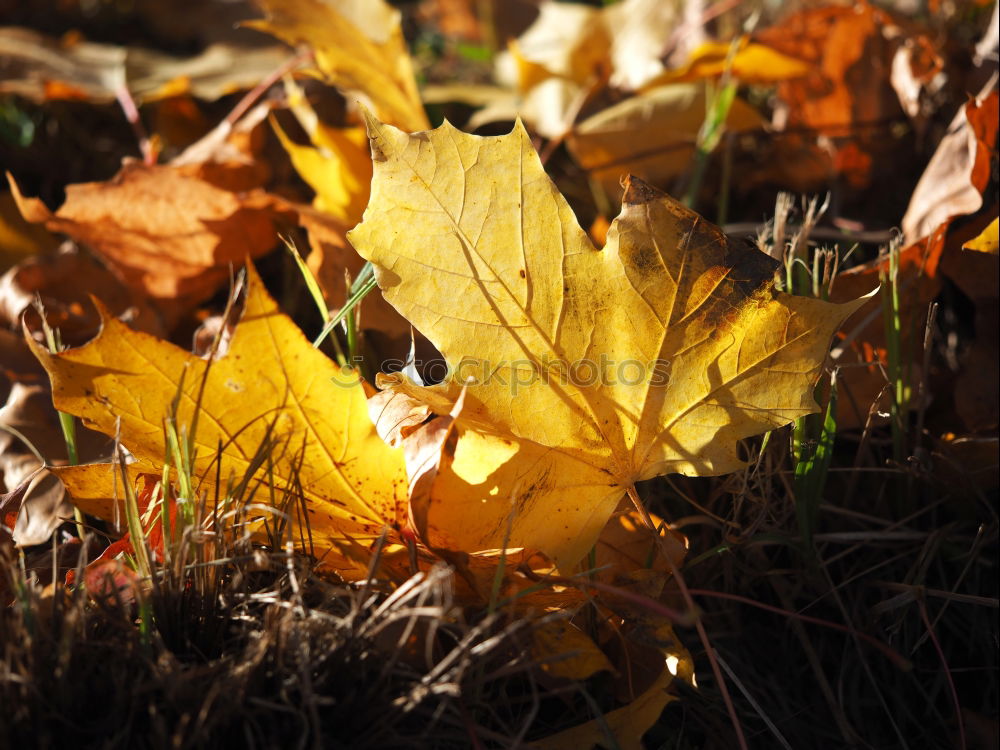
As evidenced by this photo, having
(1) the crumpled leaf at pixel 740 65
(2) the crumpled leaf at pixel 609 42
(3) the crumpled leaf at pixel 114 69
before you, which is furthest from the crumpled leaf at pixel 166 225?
(1) the crumpled leaf at pixel 740 65

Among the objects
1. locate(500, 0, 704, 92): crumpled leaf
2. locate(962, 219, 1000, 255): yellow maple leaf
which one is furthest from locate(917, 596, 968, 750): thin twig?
locate(500, 0, 704, 92): crumpled leaf

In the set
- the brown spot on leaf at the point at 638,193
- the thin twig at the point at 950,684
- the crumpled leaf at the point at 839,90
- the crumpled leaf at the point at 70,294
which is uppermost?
the brown spot on leaf at the point at 638,193

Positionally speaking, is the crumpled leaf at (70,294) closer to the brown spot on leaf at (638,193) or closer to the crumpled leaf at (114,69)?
the crumpled leaf at (114,69)

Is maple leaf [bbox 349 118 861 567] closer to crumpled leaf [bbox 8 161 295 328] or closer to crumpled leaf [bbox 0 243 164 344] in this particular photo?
crumpled leaf [bbox 8 161 295 328]

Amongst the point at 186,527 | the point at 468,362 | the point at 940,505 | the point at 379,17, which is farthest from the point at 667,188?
the point at 186,527

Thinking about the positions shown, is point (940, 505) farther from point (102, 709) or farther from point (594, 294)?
point (102, 709)
